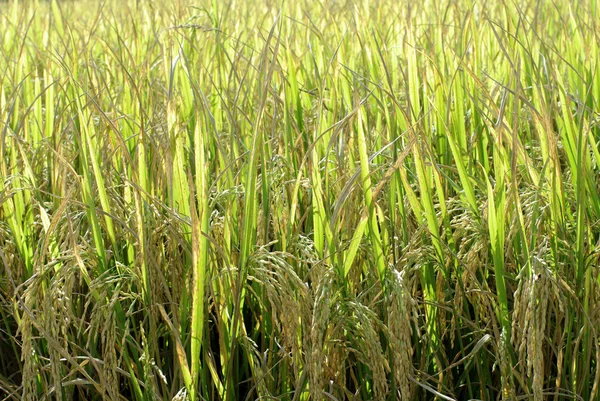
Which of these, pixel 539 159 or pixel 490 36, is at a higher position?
pixel 490 36

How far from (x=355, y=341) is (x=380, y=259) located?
130mm

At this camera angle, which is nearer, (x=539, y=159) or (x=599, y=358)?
(x=599, y=358)

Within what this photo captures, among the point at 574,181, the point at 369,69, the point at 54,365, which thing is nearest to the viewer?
the point at 54,365

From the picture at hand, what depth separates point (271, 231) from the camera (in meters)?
1.33

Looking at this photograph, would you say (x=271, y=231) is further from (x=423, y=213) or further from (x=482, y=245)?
(x=482, y=245)

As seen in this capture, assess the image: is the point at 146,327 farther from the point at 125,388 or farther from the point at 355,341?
the point at 355,341

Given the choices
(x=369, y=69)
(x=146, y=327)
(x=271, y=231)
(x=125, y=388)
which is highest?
(x=369, y=69)

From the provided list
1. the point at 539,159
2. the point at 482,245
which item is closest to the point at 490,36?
the point at 539,159

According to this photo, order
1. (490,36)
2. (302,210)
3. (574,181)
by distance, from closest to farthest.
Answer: (574,181) < (302,210) < (490,36)

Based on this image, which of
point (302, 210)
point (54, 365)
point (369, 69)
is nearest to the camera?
point (54, 365)

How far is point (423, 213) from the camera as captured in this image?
1.17 meters

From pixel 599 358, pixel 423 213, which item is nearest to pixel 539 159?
pixel 423 213

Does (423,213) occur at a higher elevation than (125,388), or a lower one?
higher

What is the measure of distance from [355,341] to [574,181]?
0.43 meters
